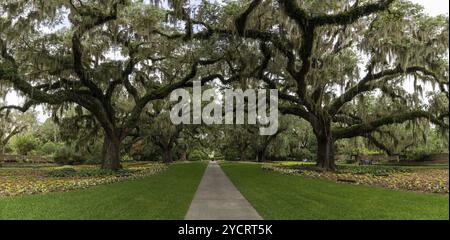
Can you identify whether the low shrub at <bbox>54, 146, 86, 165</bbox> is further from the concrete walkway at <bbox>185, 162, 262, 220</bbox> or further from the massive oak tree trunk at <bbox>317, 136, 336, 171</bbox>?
the concrete walkway at <bbox>185, 162, 262, 220</bbox>

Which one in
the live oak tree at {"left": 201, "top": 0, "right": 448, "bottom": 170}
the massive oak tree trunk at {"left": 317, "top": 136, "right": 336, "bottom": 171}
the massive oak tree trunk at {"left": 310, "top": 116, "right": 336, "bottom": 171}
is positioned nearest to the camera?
the live oak tree at {"left": 201, "top": 0, "right": 448, "bottom": 170}

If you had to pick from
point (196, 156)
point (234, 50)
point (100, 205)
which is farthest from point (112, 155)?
point (196, 156)

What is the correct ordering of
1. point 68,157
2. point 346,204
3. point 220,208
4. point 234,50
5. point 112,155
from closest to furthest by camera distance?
point 220,208, point 346,204, point 234,50, point 112,155, point 68,157

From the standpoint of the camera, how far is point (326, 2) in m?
15.7

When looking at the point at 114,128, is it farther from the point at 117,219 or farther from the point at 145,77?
the point at 117,219

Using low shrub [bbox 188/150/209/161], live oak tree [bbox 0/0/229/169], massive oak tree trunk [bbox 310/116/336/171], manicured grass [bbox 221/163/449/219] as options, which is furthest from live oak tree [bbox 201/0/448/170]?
low shrub [bbox 188/150/209/161]

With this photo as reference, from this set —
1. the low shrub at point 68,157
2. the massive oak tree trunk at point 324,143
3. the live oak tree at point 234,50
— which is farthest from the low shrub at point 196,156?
the massive oak tree trunk at point 324,143

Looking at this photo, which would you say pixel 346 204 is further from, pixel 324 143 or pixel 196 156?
pixel 196 156

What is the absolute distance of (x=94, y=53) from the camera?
22578 millimetres

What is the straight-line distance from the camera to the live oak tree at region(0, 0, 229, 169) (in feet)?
59.5

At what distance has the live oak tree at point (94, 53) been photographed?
59.5 feet

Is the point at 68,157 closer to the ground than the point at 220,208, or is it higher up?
closer to the ground

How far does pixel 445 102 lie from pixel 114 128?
75.8 ft

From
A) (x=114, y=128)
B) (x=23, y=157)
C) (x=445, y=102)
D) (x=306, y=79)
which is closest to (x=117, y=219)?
(x=306, y=79)
